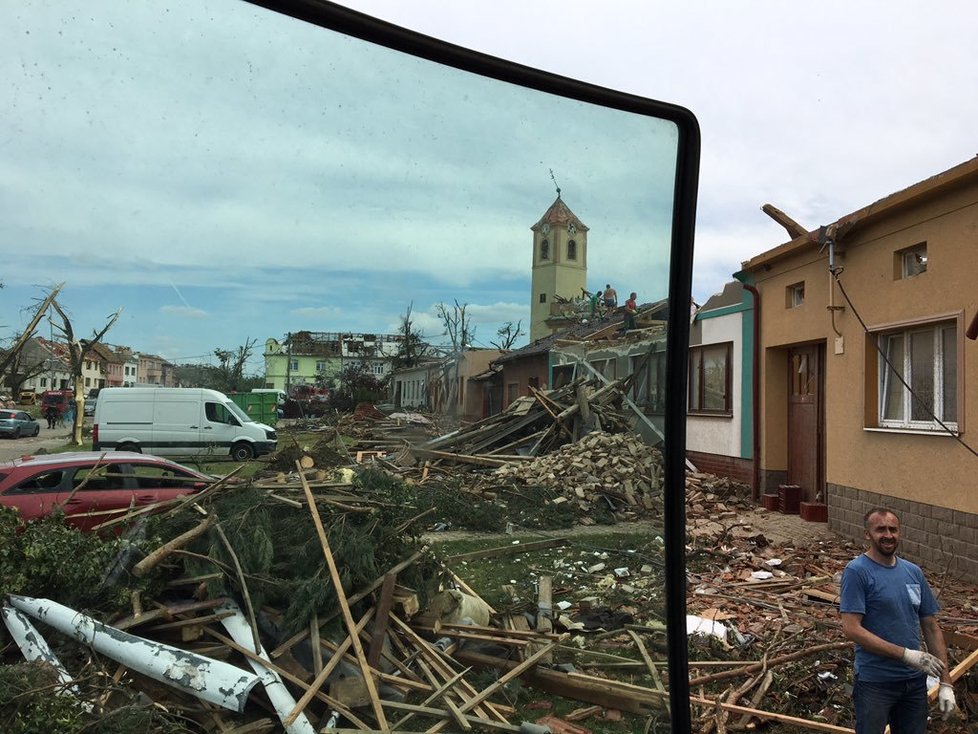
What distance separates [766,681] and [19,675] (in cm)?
526

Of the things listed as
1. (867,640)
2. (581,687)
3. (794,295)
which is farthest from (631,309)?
(794,295)

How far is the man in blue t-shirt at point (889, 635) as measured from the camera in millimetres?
4043

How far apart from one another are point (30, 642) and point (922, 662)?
4.26 metres

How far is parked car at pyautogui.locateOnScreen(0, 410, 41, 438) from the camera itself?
34.5 inches

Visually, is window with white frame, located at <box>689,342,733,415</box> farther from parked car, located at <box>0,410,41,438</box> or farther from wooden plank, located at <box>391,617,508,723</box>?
parked car, located at <box>0,410,41,438</box>

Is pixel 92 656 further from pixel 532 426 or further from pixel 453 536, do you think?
pixel 532 426

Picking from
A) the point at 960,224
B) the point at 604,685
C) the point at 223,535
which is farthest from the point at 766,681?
the point at 960,224

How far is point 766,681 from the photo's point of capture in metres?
5.15

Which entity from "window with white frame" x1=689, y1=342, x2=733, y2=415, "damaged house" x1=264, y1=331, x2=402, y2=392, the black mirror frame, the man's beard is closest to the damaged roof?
"window with white frame" x1=689, y1=342, x2=733, y2=415

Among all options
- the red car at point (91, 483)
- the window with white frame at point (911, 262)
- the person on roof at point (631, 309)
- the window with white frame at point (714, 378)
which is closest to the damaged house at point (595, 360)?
the person on roof at point (631, 309)

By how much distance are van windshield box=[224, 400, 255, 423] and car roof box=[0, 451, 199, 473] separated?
101 mm

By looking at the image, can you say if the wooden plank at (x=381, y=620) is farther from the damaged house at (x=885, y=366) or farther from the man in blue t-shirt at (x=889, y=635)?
the damaged house at (x=885, y=366)

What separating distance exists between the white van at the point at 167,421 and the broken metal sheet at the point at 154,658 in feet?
0.64

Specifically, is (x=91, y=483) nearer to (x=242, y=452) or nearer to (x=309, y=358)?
(x=242, y=452)
